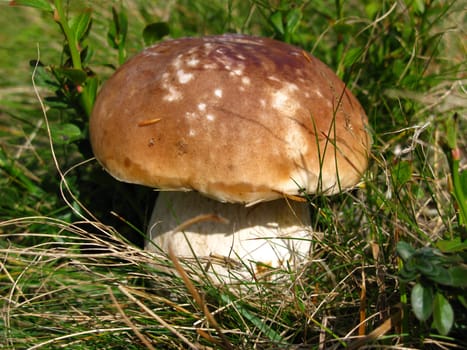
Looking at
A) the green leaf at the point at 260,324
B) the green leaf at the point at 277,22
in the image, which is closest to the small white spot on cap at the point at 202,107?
the green leaf at the point at 260,324

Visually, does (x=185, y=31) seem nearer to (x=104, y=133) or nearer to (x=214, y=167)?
(x=104, y=133)

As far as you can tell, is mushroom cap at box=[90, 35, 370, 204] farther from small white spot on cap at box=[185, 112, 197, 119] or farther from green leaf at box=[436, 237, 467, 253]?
green leaf at box=[436, 237, 467, 253]

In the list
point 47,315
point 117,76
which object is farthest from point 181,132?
point 47,315

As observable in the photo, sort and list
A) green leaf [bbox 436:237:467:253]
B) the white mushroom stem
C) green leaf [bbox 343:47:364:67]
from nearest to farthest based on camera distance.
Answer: green leaf [bbox 436:237:467:253]
the white mushroom stem
green leaf [bbox 343:47:364:67]

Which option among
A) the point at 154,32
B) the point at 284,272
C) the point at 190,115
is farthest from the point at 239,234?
the point at 154,32

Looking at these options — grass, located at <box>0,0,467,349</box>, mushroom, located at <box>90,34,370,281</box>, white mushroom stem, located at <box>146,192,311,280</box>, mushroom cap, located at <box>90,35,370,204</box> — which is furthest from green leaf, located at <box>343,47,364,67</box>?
white mushroom stem, located at <box>146,192,311,280</box>

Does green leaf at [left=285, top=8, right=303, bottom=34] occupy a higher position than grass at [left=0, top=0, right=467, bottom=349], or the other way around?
green leaf at [left=285, top=8, right=303, bottom=34]

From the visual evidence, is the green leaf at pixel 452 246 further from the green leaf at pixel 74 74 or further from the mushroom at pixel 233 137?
the green leaf at pixel 74 74

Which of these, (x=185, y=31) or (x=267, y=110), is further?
(x=185, y=31)

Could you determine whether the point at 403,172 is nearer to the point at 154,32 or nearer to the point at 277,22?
the point at 277,22
